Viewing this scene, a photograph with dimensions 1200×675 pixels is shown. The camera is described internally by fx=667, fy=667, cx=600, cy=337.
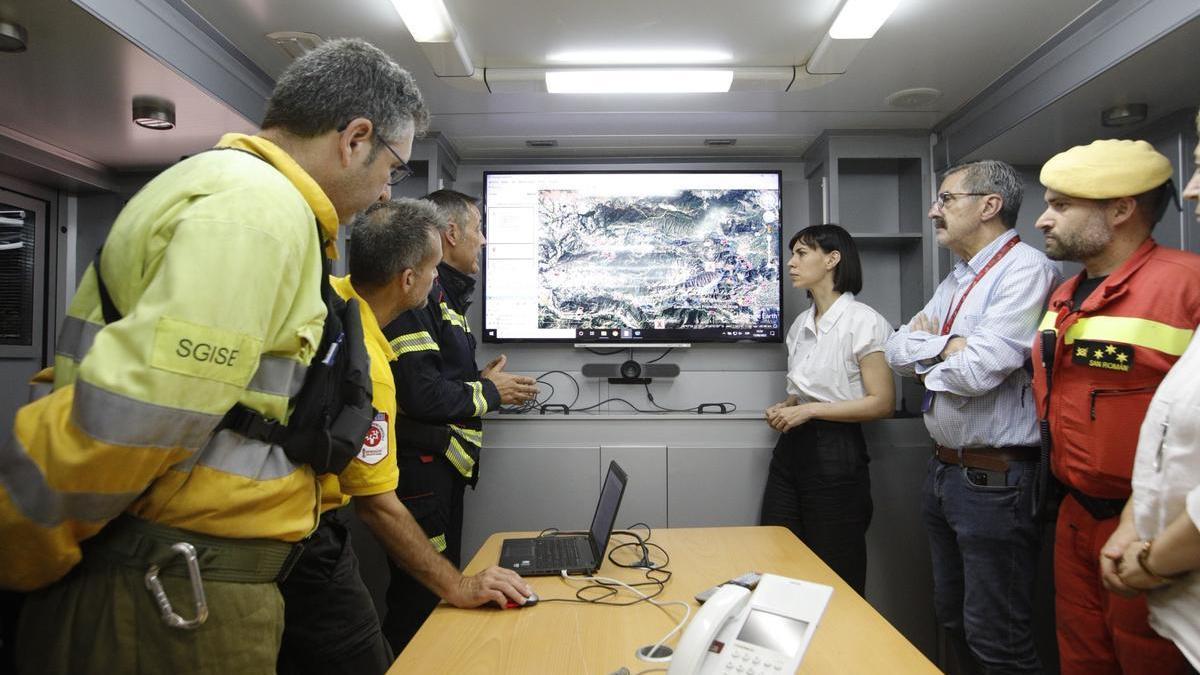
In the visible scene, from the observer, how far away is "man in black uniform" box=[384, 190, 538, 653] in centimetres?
225

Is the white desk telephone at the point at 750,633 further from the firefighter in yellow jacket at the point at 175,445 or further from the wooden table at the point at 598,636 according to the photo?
the firefighter in yellow jacket at the point at 175,445

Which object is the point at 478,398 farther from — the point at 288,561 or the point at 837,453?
the point at 837,453

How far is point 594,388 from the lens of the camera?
3.70m

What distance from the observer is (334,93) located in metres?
1.20

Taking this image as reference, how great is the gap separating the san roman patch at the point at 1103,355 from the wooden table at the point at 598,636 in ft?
3.07

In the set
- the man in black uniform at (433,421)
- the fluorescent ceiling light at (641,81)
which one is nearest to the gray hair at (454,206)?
the man in black uniform at (433,421)

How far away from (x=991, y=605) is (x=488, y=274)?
265cm

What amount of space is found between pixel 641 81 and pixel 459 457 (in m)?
1.69

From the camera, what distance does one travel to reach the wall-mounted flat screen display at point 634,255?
3.58m

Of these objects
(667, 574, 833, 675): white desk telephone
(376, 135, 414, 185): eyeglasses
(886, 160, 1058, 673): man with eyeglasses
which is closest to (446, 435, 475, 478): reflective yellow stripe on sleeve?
(376, 135, 414, 185): eyeglasses

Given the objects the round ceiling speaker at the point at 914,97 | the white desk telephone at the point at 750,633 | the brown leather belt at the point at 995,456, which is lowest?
the white desk telephone at the point at 750,633

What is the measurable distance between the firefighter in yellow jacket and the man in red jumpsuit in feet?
6.45

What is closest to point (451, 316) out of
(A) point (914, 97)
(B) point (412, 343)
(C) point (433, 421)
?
(B) point (412, 343)

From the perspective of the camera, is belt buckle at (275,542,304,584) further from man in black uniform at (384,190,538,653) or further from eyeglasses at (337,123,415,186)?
man in black uniform at (384,190,538,653)
